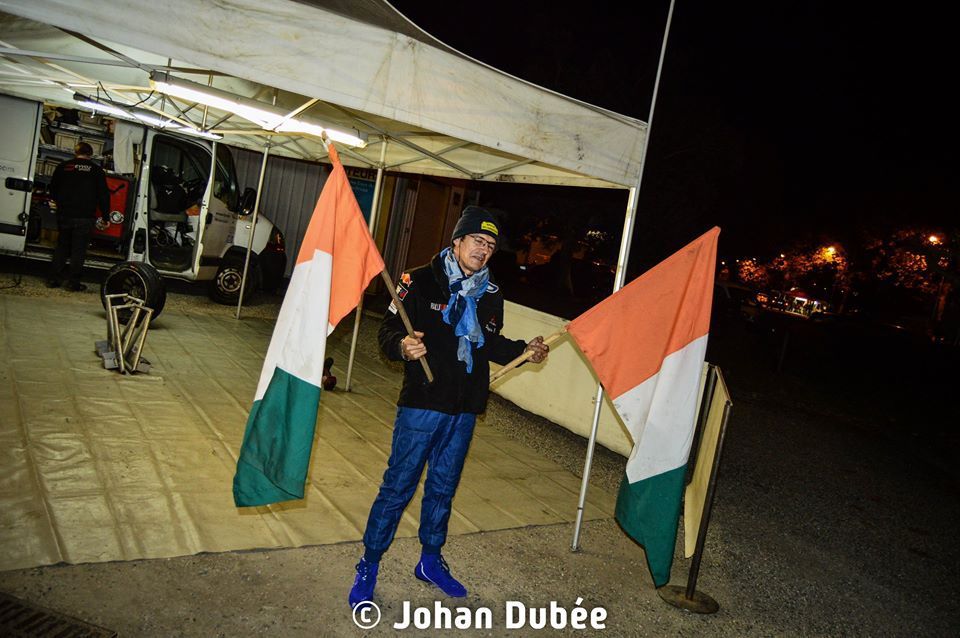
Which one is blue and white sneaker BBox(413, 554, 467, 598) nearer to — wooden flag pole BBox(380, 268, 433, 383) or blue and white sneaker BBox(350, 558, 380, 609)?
blue and white sneaker BBox(350, 558, 380, 609)

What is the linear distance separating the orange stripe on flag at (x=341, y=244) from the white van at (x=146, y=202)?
7548 mm

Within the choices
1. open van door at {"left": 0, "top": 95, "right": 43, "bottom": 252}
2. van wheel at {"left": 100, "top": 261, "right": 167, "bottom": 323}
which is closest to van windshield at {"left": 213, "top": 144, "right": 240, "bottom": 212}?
open van door at {"left": 0, "top": 95, "right": 43, "bottom": 252}

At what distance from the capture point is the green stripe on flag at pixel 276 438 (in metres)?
3.01

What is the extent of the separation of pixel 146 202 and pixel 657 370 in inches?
347

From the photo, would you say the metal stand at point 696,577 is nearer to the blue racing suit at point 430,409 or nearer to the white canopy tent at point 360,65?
the white canopy tent at point 360,65

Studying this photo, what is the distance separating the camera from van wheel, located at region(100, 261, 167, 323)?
25.6 ft

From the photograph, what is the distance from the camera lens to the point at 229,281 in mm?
10961

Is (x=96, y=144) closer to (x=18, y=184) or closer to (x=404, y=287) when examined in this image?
(x=18, y=184)

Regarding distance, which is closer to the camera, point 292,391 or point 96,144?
point 292,391

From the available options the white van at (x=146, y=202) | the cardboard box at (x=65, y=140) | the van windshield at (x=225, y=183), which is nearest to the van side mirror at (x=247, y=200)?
the white van at (x=146, y=202)

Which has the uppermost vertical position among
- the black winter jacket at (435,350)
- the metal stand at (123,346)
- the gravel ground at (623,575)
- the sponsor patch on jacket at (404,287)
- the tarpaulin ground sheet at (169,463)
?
the sponsor patch on jacket at (404,287)

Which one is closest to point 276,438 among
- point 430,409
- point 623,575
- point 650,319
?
point 430,409

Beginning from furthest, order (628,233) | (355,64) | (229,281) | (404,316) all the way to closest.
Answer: (229,281) → (628,233) → (355,64) → (404,316)

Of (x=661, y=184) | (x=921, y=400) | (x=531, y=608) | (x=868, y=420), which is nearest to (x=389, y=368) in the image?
(x=531, y=608)
